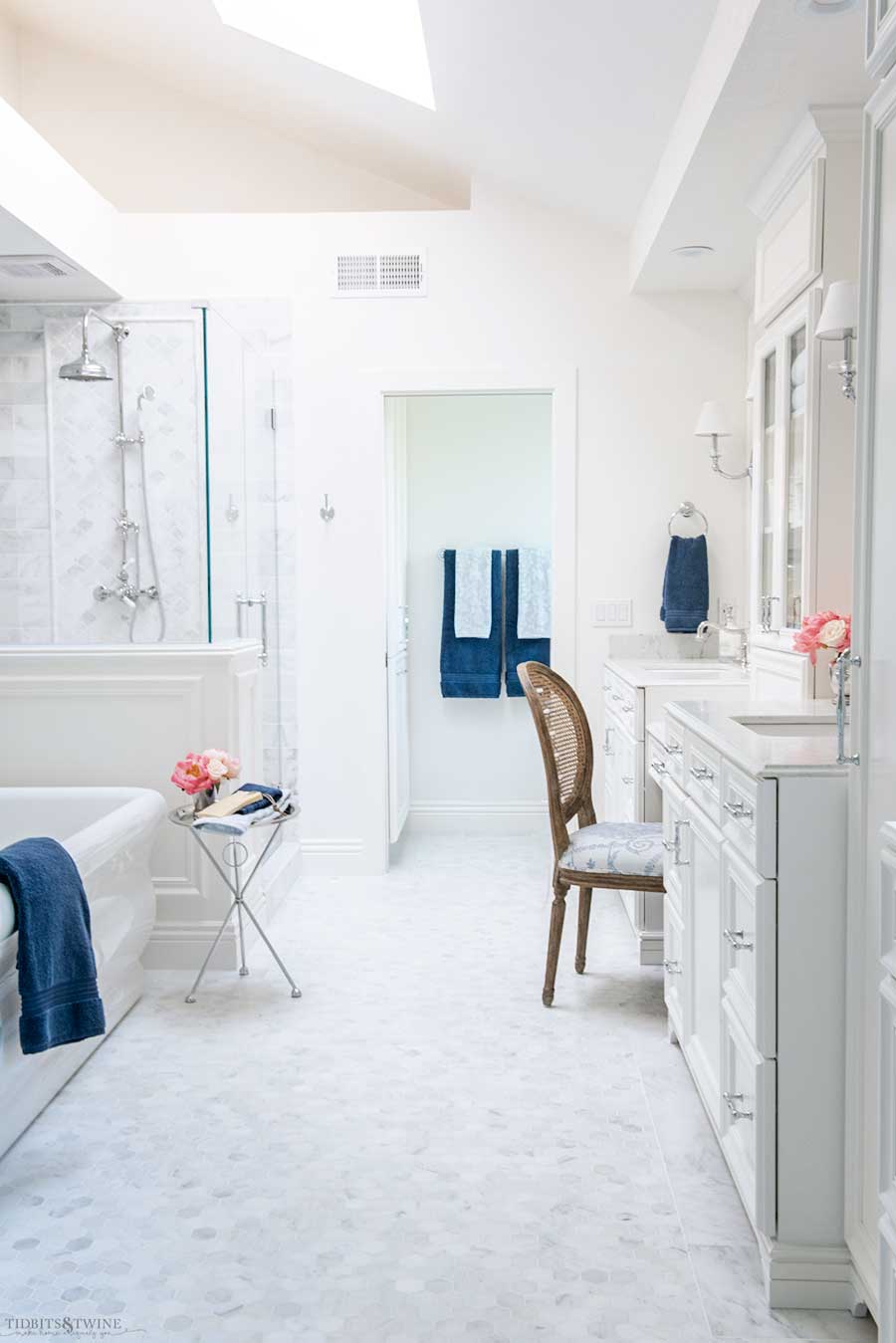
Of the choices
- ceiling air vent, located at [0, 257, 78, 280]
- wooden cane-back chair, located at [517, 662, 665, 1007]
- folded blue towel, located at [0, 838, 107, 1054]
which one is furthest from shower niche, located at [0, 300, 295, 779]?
folded blue towel, located at [0, 838, 107, 1054]

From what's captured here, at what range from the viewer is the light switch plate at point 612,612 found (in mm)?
4762

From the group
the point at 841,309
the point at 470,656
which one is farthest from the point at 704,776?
the point at 470,656

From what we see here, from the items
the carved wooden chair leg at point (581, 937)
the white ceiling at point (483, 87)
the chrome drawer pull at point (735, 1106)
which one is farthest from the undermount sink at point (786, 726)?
the white ceiling at point (483, 87)

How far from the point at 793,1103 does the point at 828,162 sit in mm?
2201

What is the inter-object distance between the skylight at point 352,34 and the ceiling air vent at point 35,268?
3.24 ft

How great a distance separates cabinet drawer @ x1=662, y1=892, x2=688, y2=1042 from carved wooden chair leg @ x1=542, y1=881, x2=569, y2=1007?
14.4 inches

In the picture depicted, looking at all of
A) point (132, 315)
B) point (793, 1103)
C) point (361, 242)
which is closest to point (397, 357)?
point (361, 242)

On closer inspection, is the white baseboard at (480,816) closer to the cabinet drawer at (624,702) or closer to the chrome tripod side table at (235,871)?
the cabinet drawer at (624,702)

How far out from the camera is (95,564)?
12.9 ft

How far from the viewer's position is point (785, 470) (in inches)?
125

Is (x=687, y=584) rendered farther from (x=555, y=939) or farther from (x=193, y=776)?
(x=193, y=776)

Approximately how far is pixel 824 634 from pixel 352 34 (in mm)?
2714

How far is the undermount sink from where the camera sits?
2455 mm

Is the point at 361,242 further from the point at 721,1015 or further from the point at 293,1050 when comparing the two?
the point at 721,1015
